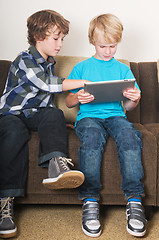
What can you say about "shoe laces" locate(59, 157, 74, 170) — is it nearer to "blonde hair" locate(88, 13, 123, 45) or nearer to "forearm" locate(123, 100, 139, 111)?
"forearm" locate(123, 100, 139, 111)

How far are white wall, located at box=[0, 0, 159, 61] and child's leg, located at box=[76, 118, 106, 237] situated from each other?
3.68 ft

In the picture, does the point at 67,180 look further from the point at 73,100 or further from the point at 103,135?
the point at 73,100

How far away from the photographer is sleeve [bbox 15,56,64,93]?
4.93 ft

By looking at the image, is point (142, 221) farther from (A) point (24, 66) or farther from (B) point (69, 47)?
(B) point (69, 47)

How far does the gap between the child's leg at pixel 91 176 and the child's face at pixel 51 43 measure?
499mm

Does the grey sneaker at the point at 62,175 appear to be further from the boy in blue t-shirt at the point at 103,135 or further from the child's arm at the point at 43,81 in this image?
the child's arm at the point at 43,81

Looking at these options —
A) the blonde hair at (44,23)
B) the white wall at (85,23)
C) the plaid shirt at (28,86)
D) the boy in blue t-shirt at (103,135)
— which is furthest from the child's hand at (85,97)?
the white wall at (85,23)

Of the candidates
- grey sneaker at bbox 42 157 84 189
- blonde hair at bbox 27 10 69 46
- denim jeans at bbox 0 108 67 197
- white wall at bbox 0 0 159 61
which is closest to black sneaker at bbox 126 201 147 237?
grey sneaker at bbox 42 157 84 189

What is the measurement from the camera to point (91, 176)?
4.36 feet

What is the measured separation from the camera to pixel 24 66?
1.52 meters

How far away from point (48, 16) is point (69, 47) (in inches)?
28.8

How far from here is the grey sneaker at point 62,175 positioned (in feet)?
3.85

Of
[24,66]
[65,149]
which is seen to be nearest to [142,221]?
[65,149]

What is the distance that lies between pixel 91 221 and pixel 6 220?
13.7 inches
